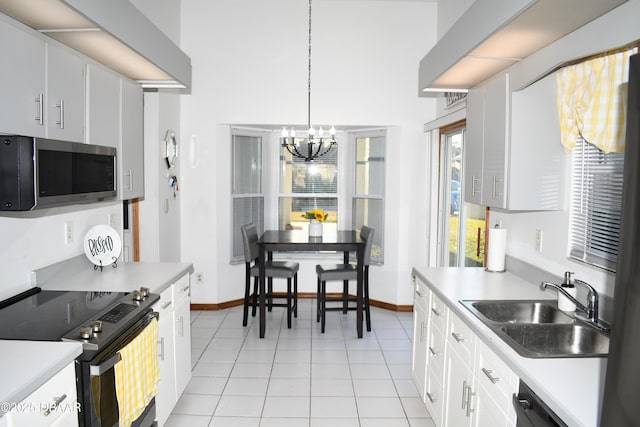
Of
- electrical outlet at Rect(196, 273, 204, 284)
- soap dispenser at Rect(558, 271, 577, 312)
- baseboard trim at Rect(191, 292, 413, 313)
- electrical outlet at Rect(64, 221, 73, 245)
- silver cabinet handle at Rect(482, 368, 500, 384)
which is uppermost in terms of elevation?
electrical outlet at Rect(64, 221, 73, 245)

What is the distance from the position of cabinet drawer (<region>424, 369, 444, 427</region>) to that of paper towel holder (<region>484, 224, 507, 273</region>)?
2.72 ft

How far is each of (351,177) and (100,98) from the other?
11.9 feet

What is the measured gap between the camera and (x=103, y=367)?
6.11 ft

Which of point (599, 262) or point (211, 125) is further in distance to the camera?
point (211, 125)

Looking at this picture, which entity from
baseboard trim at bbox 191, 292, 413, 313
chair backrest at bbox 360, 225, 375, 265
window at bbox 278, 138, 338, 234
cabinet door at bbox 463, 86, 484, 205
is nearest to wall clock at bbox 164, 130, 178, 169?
window at bbox 278, 138, 338, 234

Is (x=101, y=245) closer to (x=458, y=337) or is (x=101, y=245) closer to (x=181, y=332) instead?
(x=181, y=332)

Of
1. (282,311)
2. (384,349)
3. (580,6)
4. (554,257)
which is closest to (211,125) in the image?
(282,311)

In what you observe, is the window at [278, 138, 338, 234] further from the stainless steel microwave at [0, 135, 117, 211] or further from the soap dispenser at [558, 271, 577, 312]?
the soap dispenser at [558, 271, 577, 312]

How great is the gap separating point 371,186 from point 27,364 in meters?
4.52

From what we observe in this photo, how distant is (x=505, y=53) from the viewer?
2.40 m

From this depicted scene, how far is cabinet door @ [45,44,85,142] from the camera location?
A: 2.25 metres

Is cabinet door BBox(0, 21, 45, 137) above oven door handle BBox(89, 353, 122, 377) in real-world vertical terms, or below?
above

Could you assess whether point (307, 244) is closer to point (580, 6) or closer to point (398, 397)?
point (398, 397)

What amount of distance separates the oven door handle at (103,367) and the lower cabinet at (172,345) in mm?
740
